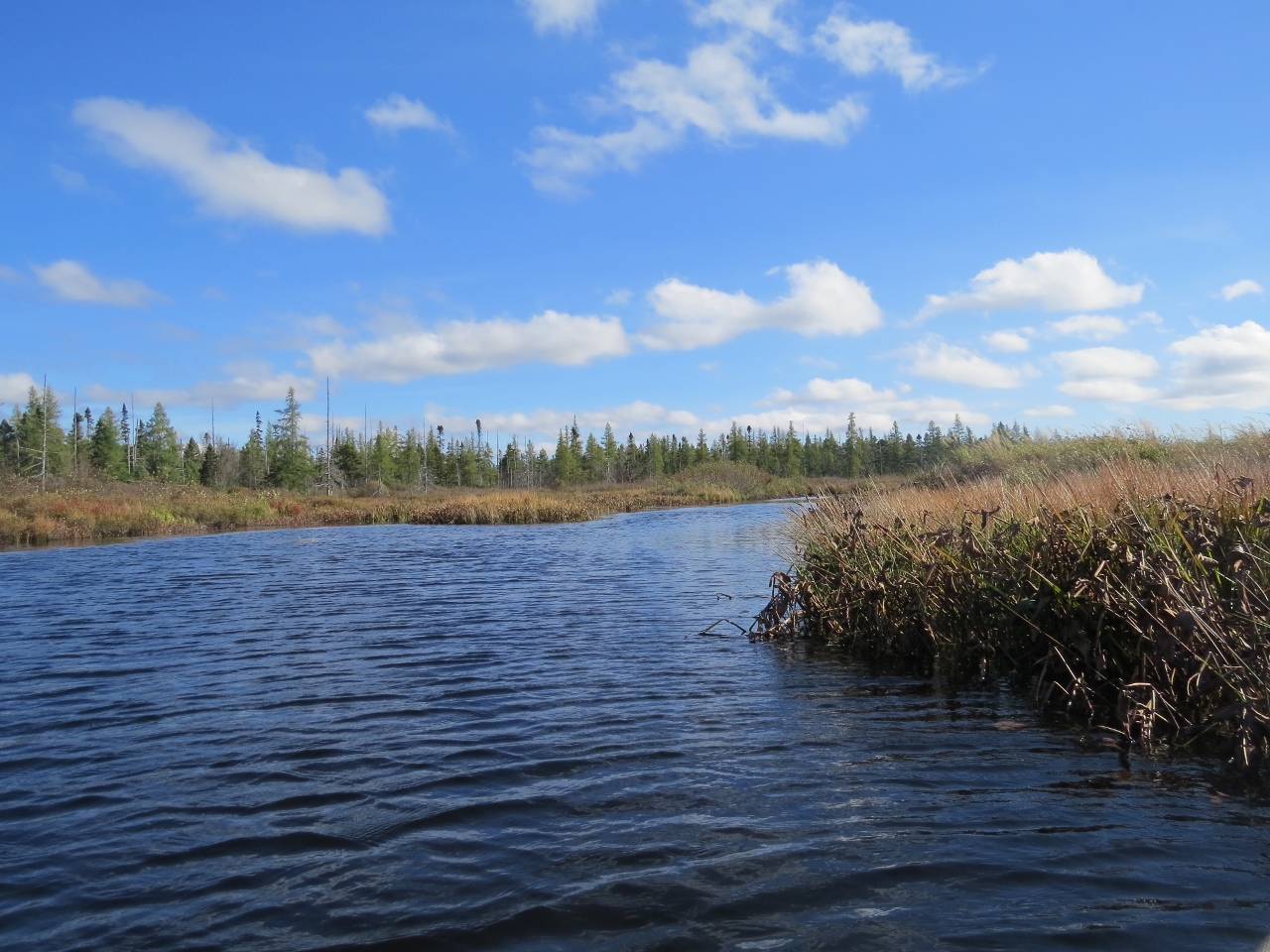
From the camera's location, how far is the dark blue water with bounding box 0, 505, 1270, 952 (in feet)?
11.3

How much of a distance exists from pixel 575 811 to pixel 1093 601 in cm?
413

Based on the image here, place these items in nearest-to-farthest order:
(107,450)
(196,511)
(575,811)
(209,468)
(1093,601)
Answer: (575,811) < (1093,601) < (196,511) < (107,450) < (209,468)

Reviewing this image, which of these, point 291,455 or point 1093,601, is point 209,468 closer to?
point 291,455

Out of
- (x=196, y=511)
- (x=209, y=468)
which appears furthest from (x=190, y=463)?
(x=196, y=511)

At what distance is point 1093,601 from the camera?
5.91 meters

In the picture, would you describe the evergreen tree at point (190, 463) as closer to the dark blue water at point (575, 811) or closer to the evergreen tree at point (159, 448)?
the evergreen tree at point (159, 448)

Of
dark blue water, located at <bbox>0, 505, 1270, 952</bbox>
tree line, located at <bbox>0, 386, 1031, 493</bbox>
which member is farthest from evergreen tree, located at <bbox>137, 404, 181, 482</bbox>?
dark blue water, located at <bbox>0, 505, 1270, 952</bbox>

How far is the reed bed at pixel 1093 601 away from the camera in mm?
4914

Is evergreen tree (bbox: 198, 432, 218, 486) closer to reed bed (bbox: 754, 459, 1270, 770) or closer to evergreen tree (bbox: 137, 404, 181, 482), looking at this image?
evergreen tree (bbox: 137, 404, 181, 482)

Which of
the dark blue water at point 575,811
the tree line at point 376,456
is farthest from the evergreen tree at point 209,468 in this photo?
the dark blue water at point 575,811

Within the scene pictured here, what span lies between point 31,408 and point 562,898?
8327 centimetres

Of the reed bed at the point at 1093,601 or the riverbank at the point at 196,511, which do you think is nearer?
the reed bed at the point at 1093,601

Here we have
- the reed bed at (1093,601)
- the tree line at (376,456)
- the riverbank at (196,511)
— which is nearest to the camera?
the reed bed at (1093,601)

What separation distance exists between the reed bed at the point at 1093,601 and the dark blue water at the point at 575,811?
→ 50cm
